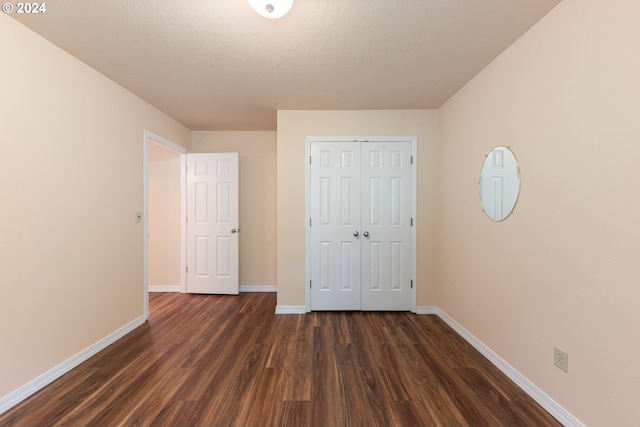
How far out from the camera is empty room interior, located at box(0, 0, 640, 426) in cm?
127

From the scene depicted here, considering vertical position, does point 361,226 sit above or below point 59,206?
below

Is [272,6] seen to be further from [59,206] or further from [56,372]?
[56,372]

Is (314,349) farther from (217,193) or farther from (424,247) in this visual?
(217,193)

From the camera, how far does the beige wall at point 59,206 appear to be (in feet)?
5.11

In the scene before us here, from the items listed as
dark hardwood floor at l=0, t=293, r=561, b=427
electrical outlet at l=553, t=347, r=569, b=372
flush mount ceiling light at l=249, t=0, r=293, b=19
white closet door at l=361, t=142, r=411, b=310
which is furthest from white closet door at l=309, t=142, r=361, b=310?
electrical outlet at l=553, t=347, r=569, b=372

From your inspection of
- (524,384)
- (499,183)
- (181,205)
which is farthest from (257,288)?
(499,183)

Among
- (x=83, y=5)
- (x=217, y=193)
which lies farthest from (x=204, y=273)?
(x=83, y=5)

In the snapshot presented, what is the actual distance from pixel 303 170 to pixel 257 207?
126 cm

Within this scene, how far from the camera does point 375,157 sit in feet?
9.79

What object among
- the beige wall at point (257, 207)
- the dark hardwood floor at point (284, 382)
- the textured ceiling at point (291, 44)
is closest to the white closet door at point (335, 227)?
the dark hardwood floor at point (284, 382)

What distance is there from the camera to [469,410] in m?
1.50

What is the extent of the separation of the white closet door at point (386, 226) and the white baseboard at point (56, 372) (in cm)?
260

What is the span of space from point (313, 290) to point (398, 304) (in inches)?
42.0

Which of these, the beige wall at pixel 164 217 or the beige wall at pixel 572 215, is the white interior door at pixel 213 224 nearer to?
the beige wall at pixel 164 217
